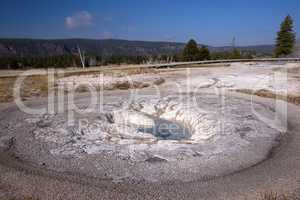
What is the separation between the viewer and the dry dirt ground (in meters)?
5.56

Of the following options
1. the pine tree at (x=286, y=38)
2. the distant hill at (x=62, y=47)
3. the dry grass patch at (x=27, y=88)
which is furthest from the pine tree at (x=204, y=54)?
the distant hill at (x=62, y=47)

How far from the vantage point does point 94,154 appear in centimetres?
743

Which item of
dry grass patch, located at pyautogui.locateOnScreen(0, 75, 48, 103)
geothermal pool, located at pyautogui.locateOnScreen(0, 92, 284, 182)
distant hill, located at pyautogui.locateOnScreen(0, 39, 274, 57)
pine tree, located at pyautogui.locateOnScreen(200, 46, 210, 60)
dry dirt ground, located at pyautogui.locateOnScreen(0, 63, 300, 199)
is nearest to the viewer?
dry dirt ground, located at pyautogui.locateOnScreen(0, 63, 300, 199)

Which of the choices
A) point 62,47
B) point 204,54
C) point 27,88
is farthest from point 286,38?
point 62,47

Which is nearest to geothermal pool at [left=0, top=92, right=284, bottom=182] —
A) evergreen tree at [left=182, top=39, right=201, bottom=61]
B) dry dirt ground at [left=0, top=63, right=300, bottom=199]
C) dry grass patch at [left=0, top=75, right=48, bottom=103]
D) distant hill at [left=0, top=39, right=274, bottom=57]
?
dry dirt ground at [left=0, top=63, right=300, bottom=199]

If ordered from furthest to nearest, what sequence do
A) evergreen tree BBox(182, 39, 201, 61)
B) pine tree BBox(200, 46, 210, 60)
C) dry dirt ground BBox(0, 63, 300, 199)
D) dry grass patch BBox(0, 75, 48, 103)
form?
1. pine tree BBox(200, 46, 210, 60)
2. evergreen tree BBox(182, 39, 201, 61)
3. dry grass patch BBox(0, 75, 48, 103)
4. dry dirt ground BBox(0, 63, 300, 199)

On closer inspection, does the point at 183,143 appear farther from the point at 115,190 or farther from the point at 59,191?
the point at 59,191

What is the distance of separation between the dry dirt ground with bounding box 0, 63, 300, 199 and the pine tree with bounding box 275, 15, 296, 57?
39595 mm

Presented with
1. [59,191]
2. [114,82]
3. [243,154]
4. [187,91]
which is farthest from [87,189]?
[114,82]

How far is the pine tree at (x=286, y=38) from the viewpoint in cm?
4859

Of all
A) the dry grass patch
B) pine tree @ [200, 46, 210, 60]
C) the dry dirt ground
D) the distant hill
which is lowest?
the dry dirt ground

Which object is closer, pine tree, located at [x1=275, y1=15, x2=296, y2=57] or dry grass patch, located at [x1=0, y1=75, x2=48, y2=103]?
dry grass patch, located at [x1=0, y1=75, x2=48, y2=103]

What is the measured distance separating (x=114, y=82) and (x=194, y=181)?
15.3 metres

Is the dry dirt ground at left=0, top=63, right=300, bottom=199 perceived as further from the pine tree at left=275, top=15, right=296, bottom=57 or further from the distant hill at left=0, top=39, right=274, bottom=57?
the distant hill at left=0, top=39, right=274, bottom=57
